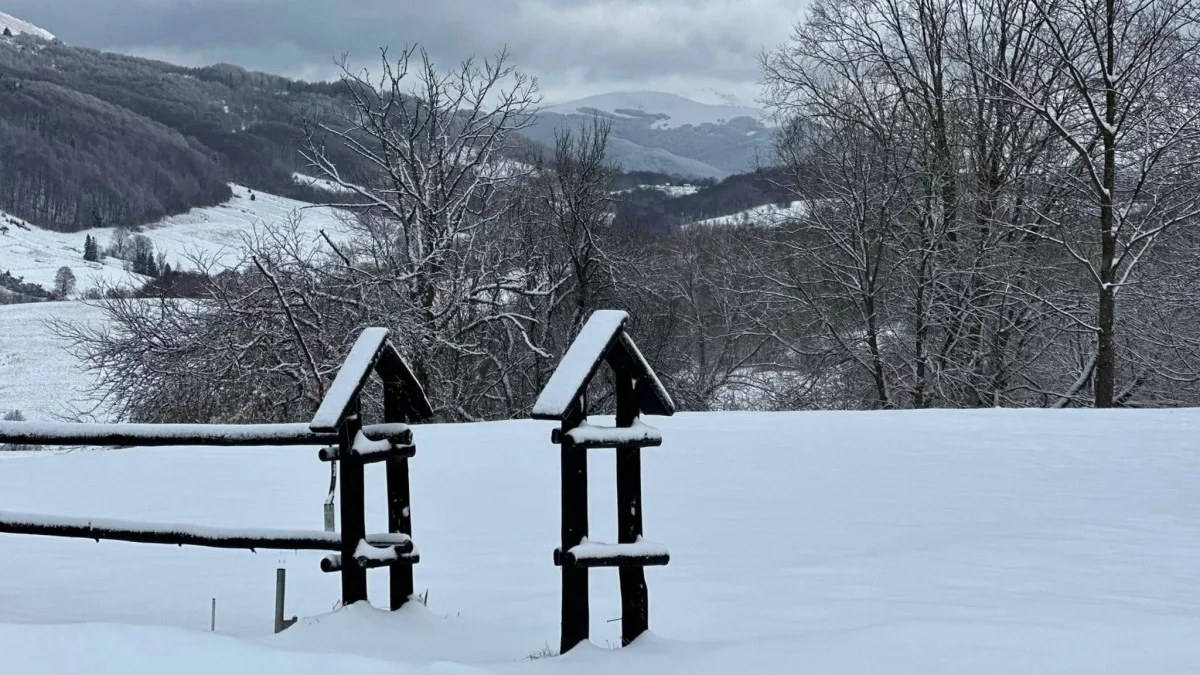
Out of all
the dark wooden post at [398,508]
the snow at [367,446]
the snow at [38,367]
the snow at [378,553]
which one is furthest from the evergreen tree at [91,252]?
the snow at [378,553]

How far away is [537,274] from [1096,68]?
14.9 metres

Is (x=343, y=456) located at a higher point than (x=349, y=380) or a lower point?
lower

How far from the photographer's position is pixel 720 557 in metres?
6.59

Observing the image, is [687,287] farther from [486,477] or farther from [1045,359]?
[486,477]

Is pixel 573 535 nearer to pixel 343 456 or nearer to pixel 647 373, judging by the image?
pixel 647 373

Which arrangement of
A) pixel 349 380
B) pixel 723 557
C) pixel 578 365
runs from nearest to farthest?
pixel 578 365 → pixel 349 380 → pixel 723 557

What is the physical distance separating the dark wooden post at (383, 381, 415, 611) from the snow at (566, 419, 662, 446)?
101 centimetres

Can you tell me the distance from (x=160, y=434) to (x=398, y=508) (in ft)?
4.12

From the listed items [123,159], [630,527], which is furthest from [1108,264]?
[123,159]

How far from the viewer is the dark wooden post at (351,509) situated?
4508mm

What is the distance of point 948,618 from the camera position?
4.49 meters

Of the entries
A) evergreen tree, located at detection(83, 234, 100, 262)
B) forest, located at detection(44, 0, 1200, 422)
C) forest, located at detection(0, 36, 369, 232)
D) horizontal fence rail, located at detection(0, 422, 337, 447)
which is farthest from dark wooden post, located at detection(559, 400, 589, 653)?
forest, located at detection(0, 36, 369, 232)

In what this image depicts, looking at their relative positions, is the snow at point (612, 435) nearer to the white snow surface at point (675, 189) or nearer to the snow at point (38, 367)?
the snow at point (38, 367)

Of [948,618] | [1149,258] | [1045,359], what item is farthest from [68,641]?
[1045,359]
